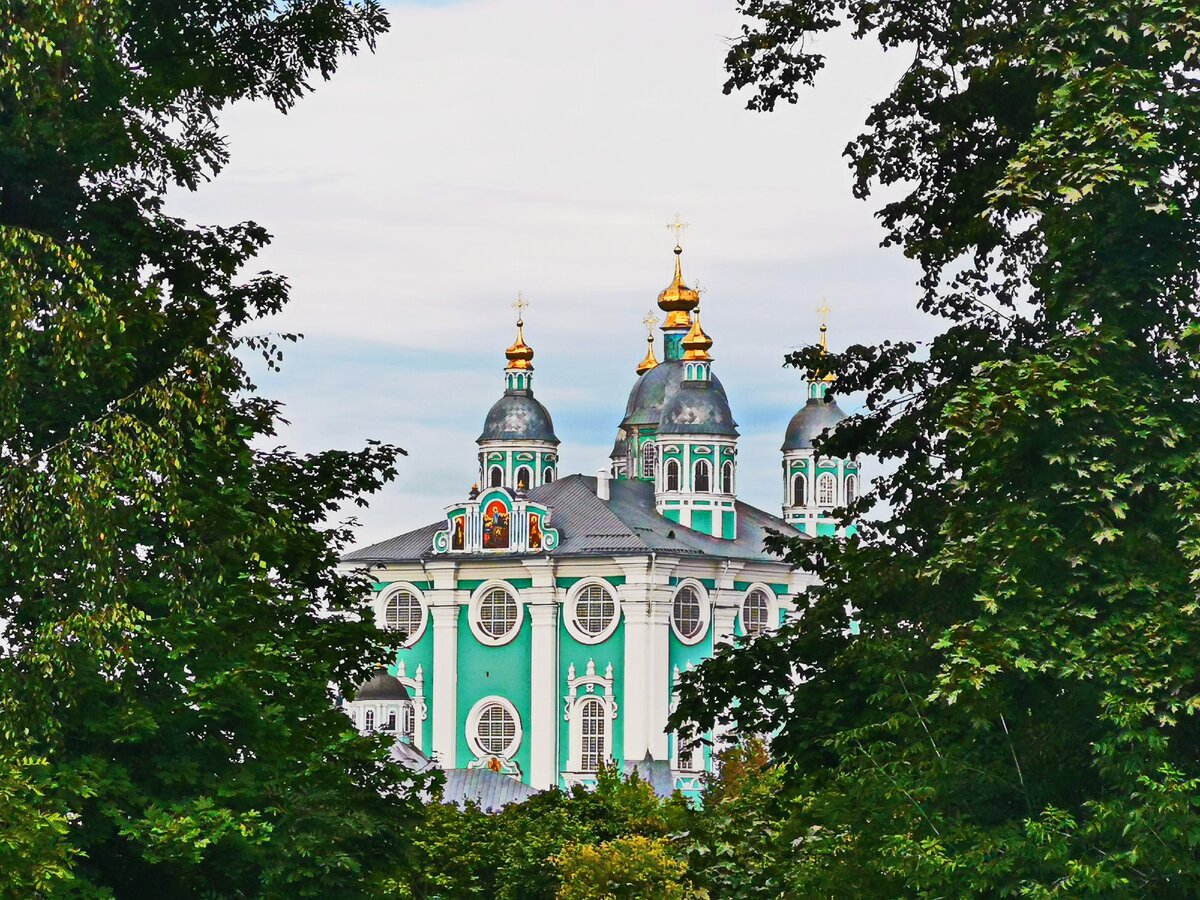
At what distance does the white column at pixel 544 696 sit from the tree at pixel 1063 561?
97.1m

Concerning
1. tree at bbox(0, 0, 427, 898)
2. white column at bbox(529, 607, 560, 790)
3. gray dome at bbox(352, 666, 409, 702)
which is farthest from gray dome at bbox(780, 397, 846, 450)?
tree at bbox(0, 0, 427, 898)

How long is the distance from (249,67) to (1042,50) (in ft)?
24.9

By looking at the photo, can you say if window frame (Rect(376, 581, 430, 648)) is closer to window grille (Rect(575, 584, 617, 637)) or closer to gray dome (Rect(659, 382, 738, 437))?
window grille (Rect(575, 584, 617, 637))

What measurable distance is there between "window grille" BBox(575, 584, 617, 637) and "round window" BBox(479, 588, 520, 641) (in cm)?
328

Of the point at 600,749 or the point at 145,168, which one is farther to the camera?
the point at 600,749

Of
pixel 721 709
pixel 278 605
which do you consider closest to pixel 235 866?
pixel 278 605

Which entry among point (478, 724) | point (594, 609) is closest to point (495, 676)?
point (478, 724)

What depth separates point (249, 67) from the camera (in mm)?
23375

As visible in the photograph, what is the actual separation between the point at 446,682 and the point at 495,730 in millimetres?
3244

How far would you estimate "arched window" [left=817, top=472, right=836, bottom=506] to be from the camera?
126 m

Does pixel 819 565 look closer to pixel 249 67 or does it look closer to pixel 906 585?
pixel 906 585

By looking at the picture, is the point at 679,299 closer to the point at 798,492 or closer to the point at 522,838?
the point at 798,492

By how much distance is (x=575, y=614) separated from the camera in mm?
119125

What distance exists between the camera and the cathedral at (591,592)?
386 ft
